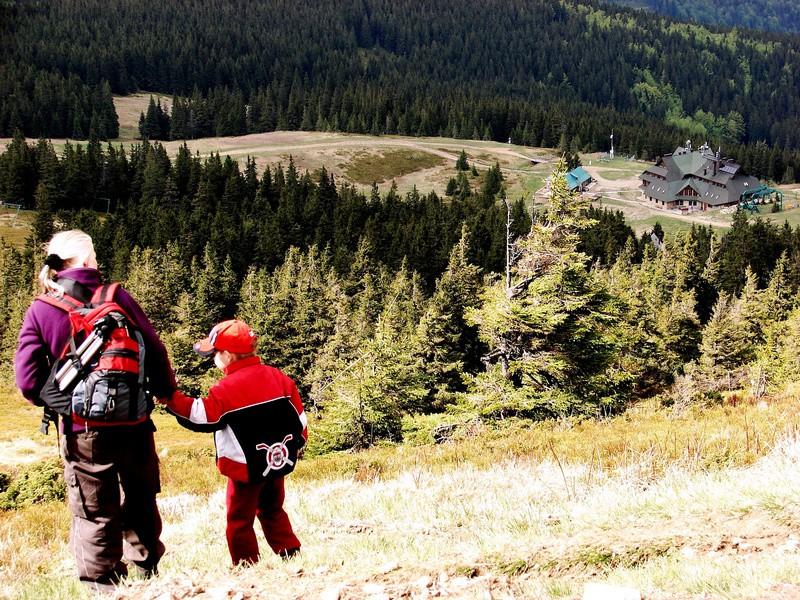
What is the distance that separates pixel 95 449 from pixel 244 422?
121 centimetres

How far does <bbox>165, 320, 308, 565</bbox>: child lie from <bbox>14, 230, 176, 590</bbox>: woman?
1.41 ft

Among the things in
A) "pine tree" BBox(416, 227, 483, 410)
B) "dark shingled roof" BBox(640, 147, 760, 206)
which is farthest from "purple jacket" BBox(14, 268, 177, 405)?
"dark shingled roof" BBox(640, 147, 760, 206)

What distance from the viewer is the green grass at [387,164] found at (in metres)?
154

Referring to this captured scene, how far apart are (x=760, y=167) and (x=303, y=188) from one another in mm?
123911

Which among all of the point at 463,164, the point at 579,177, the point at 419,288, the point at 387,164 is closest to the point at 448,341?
the point at 419,288

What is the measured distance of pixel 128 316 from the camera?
5.47 m

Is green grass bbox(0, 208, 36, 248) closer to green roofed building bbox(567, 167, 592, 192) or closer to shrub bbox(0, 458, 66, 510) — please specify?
shrub bbox(0, 458, 66, 510)

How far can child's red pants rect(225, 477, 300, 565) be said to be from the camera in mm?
5918

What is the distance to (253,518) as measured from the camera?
601 cm

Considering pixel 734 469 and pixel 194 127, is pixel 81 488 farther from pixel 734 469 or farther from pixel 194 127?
pixel 194 127

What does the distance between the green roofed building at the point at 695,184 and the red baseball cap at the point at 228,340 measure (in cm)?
13639

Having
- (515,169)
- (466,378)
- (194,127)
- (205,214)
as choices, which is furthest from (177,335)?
(194,127)

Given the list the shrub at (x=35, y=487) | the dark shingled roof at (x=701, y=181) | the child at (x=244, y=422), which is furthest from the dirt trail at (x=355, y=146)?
the child at (x=244, y=422)

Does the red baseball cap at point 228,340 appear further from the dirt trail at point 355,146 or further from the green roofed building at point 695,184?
the dirt trail at point 355,146
